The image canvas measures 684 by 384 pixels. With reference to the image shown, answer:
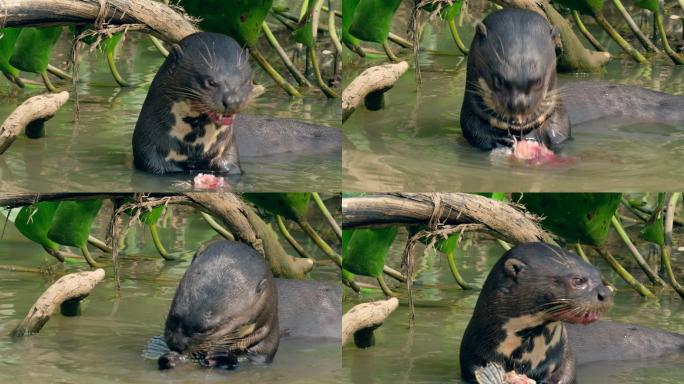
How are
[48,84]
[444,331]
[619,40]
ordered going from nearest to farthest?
1. [444,331]
2. [48,84]
3. [619,40]

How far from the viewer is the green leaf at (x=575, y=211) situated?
8.74 m

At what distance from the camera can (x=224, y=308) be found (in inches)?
313

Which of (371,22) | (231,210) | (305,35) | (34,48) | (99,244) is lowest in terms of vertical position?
(99,244)

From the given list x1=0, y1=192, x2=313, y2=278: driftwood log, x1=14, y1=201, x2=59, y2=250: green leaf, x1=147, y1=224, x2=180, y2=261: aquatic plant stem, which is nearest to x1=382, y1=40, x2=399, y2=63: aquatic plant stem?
x1=0, y1=192, x2=313, y2=278: driftwood log

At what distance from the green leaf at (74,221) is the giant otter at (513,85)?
72.8 inches

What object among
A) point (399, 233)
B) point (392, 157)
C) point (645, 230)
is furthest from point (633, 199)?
point (392, 157)

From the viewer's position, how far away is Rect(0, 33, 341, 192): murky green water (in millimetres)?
8672

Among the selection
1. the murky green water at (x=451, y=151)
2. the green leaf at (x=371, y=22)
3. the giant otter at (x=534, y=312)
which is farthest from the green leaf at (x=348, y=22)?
the giant otter at (x=534, y=312)

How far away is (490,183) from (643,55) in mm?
2487

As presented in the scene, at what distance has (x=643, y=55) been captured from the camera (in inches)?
417

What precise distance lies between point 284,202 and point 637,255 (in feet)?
6.02

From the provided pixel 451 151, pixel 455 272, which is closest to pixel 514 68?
pixel 451 151

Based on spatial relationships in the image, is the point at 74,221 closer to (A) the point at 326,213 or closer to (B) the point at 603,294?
(A) the point at 326,213

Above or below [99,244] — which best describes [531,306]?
above
